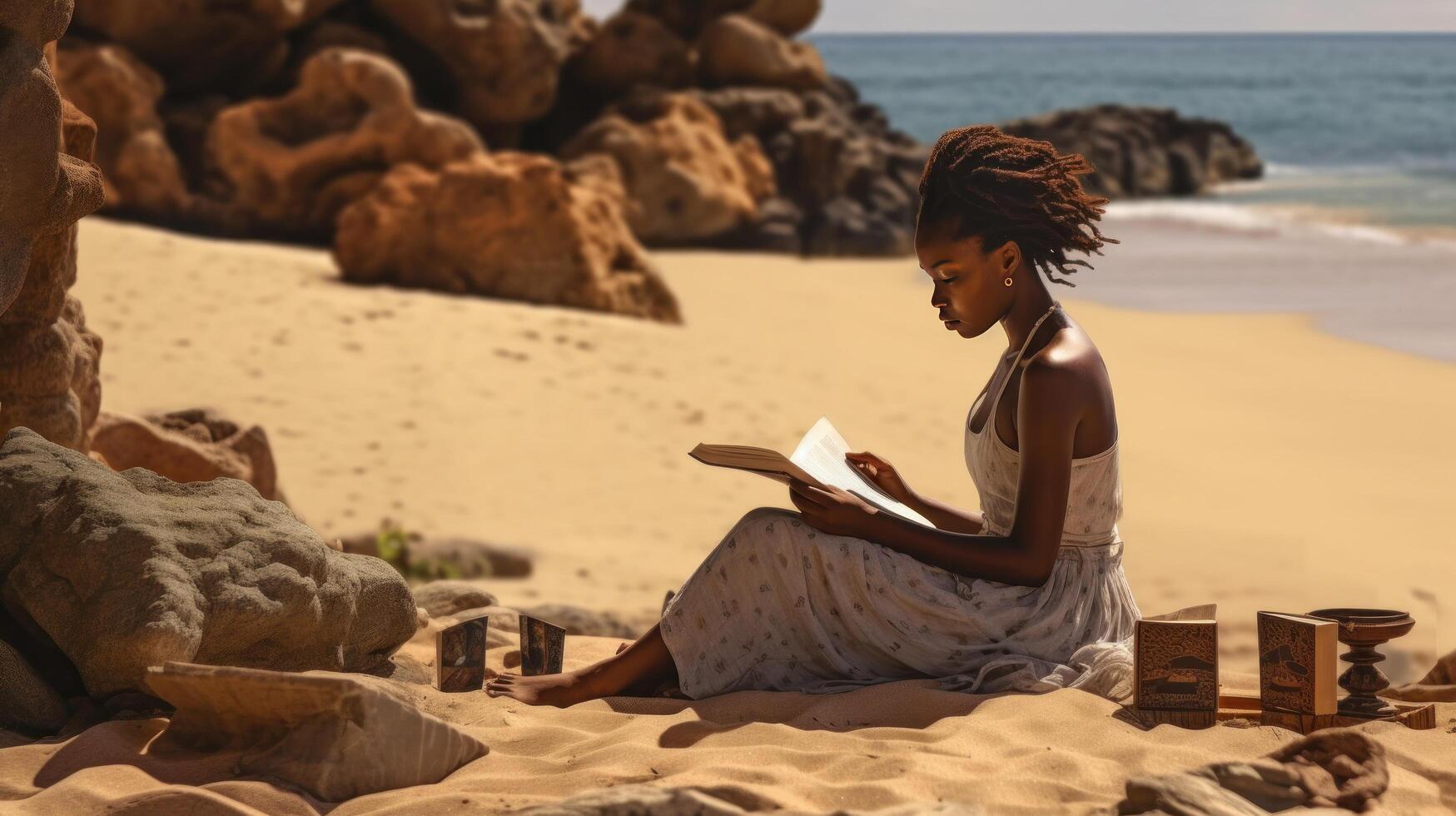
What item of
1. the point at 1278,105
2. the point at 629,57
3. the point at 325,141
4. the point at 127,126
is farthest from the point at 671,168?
the point at 1278,105

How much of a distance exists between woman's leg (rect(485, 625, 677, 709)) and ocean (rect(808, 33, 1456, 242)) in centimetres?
2005

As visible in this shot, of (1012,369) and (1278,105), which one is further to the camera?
(1278,105)

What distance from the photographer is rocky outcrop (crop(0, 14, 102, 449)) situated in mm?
3822

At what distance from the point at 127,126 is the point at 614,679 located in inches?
553

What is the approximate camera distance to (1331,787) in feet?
10.5

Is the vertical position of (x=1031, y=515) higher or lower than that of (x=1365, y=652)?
higher

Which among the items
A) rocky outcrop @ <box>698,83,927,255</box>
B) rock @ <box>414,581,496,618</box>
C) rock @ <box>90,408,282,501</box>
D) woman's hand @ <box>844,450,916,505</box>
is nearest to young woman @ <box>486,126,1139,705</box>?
woman's hand @ <box>844,450,916,505</box>

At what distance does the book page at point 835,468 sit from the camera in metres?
3.94

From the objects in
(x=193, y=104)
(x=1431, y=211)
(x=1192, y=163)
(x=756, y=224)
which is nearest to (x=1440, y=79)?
(x=1192, y=163)

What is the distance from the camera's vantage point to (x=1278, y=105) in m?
64.5

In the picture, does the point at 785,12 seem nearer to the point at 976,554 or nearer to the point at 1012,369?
the point at 1012,369

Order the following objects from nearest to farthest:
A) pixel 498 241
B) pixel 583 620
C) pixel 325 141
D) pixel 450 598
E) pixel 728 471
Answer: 1. pixel 450 598
2. pixel 583 620
3. pixel 728 471
4. pixel 498 241
5. pixel 325 141

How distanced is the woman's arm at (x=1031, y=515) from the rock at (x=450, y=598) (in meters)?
2.22

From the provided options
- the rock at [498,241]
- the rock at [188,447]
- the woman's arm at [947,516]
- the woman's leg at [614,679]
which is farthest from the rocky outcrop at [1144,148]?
the woman's leg at [614,679]
